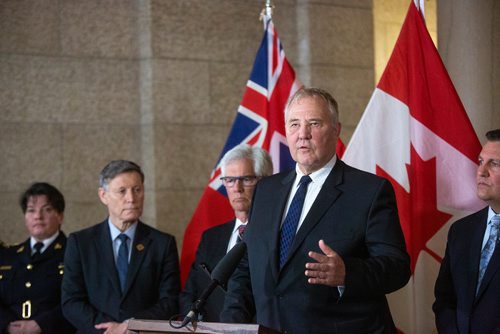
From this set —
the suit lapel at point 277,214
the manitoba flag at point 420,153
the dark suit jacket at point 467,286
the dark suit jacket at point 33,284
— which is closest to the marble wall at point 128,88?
the dark suit jacket at point 33,284

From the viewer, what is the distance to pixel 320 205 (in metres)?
3.11

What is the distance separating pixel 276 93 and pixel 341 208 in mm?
2604

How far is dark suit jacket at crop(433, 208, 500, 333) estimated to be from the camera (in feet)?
11.7

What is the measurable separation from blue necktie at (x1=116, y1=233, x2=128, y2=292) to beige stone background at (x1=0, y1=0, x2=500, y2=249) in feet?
4.86

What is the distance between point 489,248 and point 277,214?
1109 millimetres

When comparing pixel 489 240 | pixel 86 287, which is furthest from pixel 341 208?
pixel 86 287

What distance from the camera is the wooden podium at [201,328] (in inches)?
102

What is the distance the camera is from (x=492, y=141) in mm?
3791

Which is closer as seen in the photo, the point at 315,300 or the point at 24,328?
the point at 315,300

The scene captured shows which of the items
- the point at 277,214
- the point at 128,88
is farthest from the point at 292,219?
the point at 128,88

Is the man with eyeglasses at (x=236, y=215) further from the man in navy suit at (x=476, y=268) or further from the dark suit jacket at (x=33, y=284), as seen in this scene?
the man in navy suit at (x=476, y=268)

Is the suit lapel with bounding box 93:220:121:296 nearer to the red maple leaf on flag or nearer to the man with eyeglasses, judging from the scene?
the man with eyeglasses

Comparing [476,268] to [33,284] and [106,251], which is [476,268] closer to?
[106,251]

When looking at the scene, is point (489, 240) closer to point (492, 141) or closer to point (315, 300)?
point (492, 141)
